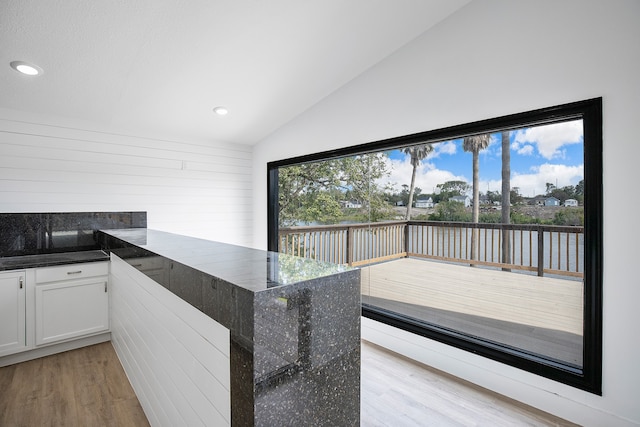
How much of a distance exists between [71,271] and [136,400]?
4.58ft

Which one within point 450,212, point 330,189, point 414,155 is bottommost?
point 450,212

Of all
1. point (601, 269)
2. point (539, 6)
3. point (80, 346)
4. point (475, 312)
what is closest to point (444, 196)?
point (475, 312)

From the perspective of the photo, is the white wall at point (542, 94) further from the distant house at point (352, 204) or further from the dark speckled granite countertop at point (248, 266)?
the dark speckled granite countertop at point (248, 266)

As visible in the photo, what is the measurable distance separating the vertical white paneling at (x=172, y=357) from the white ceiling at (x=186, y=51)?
1.60m

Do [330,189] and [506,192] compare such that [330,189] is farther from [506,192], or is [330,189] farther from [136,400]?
[136,400]

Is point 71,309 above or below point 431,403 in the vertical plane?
above

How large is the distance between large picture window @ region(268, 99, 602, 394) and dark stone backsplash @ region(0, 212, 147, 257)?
2.47 meters

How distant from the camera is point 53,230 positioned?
10.5 feet

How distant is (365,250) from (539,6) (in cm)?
233

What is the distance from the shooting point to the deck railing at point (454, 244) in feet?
6.87

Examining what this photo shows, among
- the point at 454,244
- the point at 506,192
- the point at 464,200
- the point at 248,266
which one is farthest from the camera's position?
the point at 454,244

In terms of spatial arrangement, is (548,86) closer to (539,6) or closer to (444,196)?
(539,6)

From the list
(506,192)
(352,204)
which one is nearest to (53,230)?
(352,204)

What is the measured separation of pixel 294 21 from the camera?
2.34 metres
